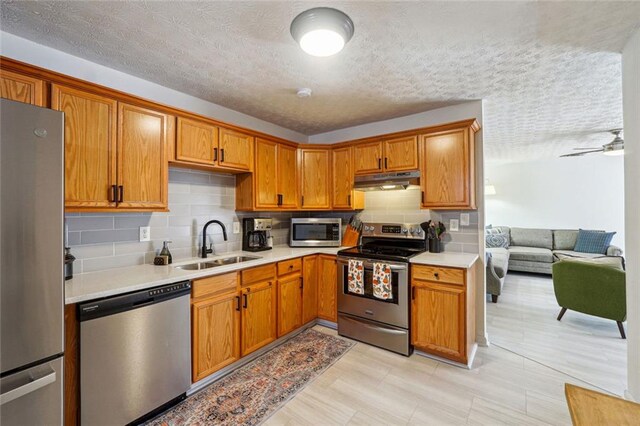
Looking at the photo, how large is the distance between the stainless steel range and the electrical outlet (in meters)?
1.82

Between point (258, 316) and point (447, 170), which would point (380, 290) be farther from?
point (447, 170)

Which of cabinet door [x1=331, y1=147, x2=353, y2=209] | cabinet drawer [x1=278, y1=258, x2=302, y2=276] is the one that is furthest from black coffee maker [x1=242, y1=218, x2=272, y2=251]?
cabinet door [x1=331, y1=147, x2=353, y2=209]

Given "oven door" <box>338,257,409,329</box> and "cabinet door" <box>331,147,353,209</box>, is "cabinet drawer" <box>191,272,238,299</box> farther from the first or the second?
"cabinet door" <box>331,147,353,209</box>

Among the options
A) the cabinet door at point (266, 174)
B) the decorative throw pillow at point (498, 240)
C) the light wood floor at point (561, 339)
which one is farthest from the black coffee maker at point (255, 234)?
the decorative throw pillow at point (498, 240)

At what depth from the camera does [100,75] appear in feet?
6.92

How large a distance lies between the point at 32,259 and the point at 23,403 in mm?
631

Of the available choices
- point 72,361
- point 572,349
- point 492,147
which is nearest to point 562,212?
point 492,147

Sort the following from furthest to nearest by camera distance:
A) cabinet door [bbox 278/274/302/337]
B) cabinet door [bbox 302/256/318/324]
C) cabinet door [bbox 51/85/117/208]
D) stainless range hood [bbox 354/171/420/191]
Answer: cabinet door [bbox 302/256/318/324]
stainless range hood [bbox 354/171/420/191]
cabinet door [bbox 278/274/302/337]
cabinet door [bbox 51/85/117/208]

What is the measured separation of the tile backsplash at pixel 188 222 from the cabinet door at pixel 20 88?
781mm

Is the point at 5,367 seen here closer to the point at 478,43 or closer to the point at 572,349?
the point at 478,43

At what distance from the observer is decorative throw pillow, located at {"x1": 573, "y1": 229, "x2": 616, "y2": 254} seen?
5160mm

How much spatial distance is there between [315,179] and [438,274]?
72.6 inches

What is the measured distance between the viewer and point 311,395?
205cm

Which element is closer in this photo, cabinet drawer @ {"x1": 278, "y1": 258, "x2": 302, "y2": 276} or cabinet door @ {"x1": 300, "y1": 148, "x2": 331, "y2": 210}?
cabinet drawer @ {"x1": 278, "y1": 258, "x2": 302, "y2": 276}
